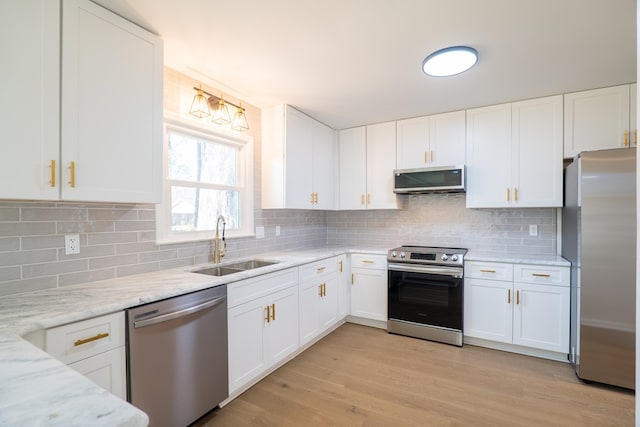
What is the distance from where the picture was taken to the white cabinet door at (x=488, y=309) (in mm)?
2902

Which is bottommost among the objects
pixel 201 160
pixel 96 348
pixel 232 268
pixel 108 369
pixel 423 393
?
pixel 423 393

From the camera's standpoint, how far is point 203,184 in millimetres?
2676

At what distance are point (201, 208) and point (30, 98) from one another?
140cm

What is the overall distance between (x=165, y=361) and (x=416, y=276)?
2378mm

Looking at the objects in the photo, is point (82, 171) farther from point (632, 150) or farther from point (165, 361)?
point (632, 150)

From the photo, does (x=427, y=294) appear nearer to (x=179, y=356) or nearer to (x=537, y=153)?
(x=537, y=153)

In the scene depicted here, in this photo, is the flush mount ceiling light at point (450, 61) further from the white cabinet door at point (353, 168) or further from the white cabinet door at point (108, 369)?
the white cabinet door at point (108, 369)

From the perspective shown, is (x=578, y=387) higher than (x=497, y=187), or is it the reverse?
(x=497, y=187)

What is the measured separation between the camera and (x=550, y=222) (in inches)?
125

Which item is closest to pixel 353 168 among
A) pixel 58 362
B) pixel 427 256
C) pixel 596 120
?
pixel 427 256

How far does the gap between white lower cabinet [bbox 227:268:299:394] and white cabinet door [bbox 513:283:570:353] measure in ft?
6.65

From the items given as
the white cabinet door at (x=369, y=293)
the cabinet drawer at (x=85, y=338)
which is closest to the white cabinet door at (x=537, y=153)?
the white cabinet door at (x=369, y=293)

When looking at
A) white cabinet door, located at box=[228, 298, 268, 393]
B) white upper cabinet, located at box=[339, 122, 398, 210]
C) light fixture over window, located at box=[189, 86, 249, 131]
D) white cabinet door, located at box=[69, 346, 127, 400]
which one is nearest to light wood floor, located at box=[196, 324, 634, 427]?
white cabinet door, located at box=[228, 298, 268, 393]

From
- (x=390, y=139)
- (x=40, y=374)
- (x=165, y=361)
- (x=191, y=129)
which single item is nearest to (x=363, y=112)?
(x=390, y=139)
